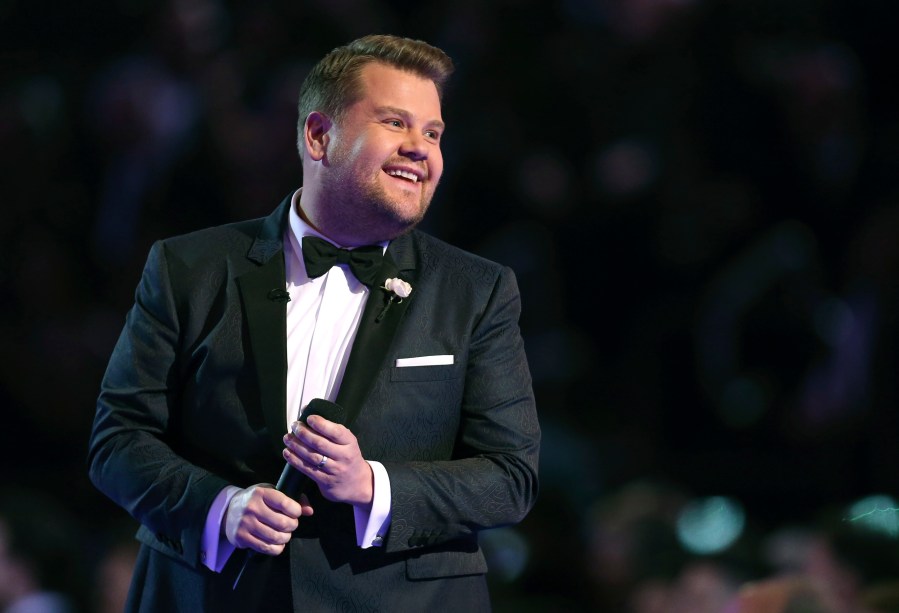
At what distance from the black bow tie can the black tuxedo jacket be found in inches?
1.4

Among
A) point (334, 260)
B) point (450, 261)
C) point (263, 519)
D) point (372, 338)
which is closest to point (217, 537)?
point (263, 519)

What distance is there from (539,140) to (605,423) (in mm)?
1084

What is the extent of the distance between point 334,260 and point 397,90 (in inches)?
11.1

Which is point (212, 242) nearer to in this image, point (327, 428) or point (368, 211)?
point (368, 211)

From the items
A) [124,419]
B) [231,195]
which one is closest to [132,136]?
[231,195]

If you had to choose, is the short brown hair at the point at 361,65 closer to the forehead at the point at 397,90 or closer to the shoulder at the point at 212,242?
the forehead at the point at 397,90

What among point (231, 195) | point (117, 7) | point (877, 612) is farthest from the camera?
A: point (117, 7)

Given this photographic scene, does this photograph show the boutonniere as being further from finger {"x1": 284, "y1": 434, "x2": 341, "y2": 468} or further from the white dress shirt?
finger {"x1": 284, "y1": 434, "x2": 341, "y2": 468}

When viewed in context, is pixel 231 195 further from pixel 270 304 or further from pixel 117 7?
pixel 270 304

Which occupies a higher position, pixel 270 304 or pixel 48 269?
pixel 270 304

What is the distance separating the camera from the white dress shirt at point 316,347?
5.74 ft

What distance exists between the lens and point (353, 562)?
181 cm

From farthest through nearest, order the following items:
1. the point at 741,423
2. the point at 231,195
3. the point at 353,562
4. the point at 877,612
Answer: the point at 231,195 < the point at 741,423 < the point at 877,612 < the point at 353,562

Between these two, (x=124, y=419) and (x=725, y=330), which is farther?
(x=725, y=330)
